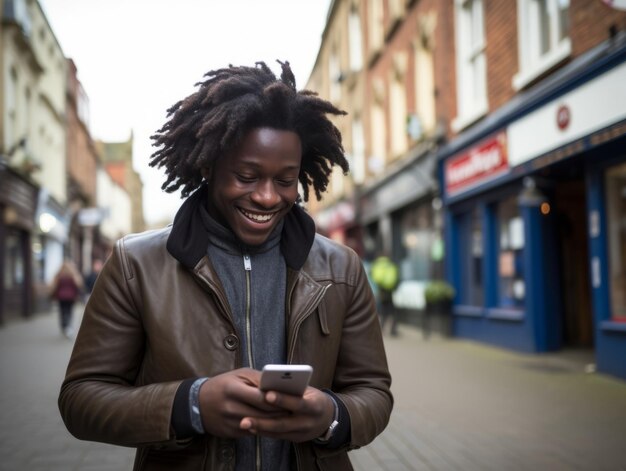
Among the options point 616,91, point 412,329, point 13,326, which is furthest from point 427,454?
point 13,326

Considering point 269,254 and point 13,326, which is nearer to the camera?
point 269,254

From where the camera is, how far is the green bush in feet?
45.0

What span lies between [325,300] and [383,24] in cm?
1857

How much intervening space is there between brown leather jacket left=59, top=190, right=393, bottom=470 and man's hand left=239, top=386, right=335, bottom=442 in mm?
202

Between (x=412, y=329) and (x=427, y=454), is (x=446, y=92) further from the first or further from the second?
(x=427, y=454)

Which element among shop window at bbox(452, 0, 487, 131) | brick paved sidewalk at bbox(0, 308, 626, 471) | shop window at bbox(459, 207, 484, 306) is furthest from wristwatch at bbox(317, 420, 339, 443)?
shop window at bbox(452, 0, 487, 131)

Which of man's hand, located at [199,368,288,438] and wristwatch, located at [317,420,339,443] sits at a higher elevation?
man's hand, located at [199,368,288,438]

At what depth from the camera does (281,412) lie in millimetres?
1491

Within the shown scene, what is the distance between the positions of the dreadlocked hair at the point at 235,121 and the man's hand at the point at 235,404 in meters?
0.62

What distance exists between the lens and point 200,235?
184cm

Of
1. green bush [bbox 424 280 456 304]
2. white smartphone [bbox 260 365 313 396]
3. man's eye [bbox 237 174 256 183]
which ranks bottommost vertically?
green bush [bbox 424 280 456 304]

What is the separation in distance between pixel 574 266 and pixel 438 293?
269 centimetres

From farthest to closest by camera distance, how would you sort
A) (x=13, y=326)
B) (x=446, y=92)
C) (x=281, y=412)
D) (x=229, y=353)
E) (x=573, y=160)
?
(x=13, y=326), (x=446, y=92), (x=573, y=160), (x=229, y=353), (x=281, y=412)

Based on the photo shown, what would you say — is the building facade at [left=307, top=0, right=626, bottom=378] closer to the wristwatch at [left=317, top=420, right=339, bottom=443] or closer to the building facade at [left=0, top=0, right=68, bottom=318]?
the wristwatch at [left=317, top=420, right=339, bottom=443]
